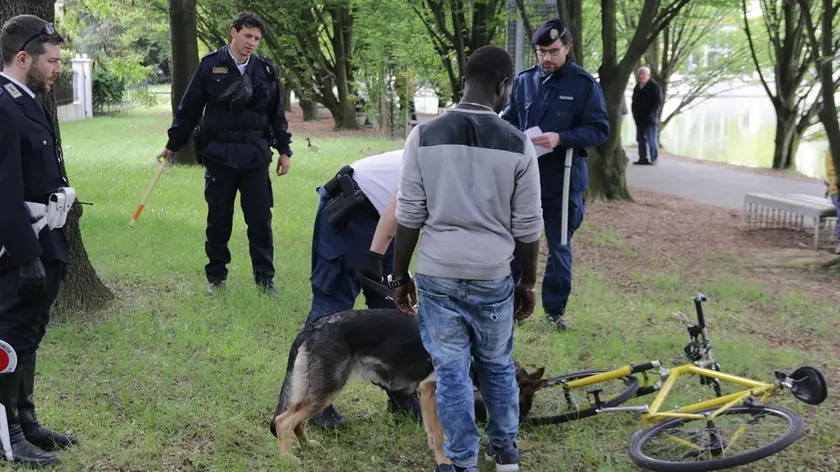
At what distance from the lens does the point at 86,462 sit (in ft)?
12.1

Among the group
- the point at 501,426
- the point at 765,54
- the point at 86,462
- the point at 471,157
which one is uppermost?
the point at 765,54

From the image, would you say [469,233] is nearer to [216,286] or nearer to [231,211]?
[231,211]

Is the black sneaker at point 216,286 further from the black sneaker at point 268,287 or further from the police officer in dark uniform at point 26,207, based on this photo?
the police officer in dark uniform at point 26,207

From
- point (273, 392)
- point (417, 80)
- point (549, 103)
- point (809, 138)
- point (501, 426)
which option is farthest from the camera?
point (417, 80)

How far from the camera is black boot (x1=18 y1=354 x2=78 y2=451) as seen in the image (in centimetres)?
369

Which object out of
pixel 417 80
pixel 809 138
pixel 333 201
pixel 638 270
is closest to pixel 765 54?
pixel 809 138

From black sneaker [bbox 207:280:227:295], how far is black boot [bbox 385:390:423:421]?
2.70 metres

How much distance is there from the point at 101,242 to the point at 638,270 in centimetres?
532

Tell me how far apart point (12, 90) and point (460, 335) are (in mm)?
2081

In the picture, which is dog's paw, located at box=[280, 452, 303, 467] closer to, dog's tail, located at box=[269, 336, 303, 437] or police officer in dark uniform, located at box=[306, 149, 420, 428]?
dog's tail, located at box=[269, 336, 303, 437]

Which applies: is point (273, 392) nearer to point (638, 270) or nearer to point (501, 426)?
point (501, 426)

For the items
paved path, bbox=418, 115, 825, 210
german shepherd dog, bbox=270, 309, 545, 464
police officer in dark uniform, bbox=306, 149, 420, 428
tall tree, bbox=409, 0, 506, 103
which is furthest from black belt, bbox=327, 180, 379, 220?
tall tree, bbox=409, 0, 506, 103

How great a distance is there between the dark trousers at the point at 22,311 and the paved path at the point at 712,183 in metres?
11.5

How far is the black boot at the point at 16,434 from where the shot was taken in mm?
3516
